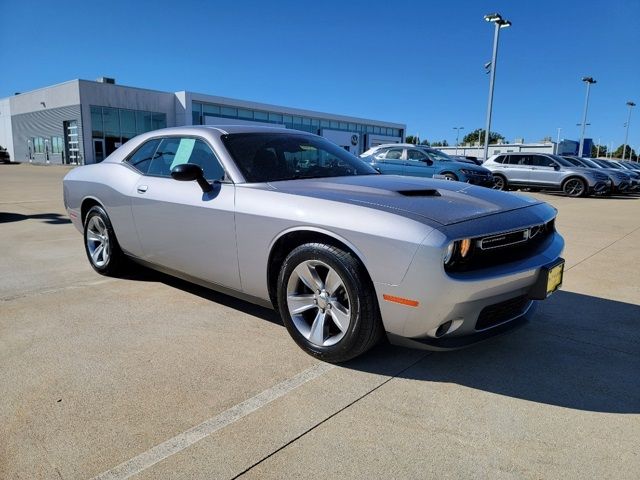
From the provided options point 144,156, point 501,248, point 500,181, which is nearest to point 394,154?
point 500,181

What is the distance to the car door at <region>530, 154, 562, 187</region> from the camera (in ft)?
55.6

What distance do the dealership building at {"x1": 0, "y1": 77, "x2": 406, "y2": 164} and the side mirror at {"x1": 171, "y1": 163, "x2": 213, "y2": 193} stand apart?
34.7m

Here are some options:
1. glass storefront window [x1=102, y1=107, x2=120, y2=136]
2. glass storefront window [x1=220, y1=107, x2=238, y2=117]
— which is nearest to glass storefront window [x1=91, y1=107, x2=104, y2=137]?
glass storefront window [x1=102, y1=107, x2=120, y2=136]

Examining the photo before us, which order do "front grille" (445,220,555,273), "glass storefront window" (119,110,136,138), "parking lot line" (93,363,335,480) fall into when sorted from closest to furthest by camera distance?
"parking lot line" (93,363,335,480), "front grille" (445,220,555,273), "glass storefront window" (119,110,136,138)

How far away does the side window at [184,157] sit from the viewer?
11.6 ft

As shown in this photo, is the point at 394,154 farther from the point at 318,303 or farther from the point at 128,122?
the point at 128,122

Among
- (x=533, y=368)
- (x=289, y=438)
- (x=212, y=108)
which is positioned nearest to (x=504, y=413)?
(x=533, y=368)

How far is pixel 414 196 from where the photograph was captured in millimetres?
2945

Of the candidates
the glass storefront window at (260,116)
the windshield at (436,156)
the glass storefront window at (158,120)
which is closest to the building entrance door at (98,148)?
the glass storefront window at (158,120)

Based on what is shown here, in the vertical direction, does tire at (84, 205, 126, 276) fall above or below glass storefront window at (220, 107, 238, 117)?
below

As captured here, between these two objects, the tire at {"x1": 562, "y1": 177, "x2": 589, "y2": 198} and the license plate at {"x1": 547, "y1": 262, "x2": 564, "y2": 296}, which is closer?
the license plate at {"x1": 547, "y1": 262, "x2": 564, "y2": 296}

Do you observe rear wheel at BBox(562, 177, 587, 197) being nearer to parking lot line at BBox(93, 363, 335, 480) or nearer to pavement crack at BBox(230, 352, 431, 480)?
pavement crack at BBox(230, 352, 431, 480)

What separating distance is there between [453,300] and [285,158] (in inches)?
73.4

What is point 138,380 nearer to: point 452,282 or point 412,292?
point 412,292
